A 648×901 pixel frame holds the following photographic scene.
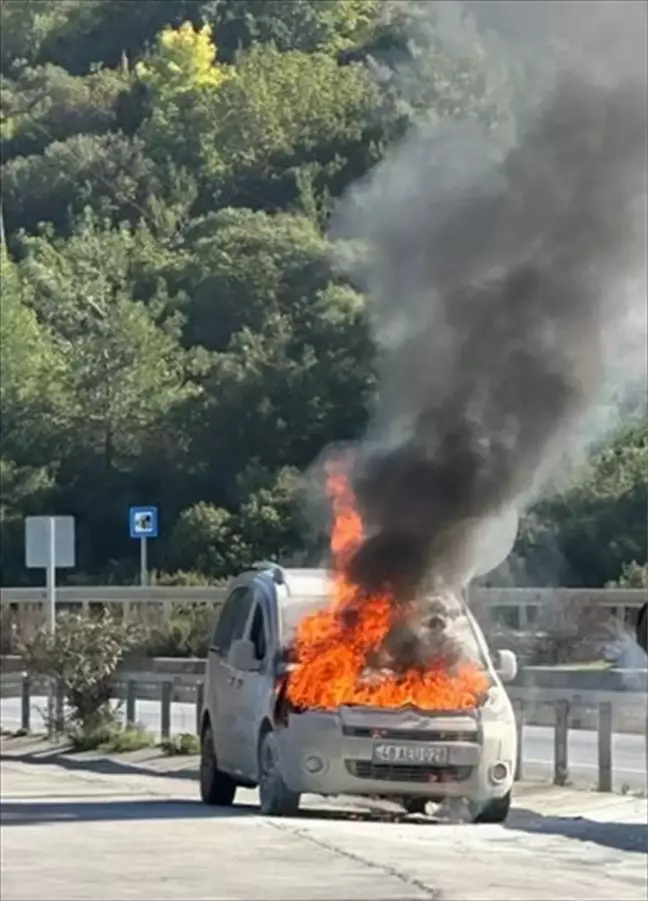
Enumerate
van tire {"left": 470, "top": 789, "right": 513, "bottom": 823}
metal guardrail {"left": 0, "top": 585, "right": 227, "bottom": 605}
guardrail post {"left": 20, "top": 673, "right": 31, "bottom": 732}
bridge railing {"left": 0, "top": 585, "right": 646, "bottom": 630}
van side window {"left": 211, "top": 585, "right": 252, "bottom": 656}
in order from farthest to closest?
metal guardrail {"left": 0, "top": 585, "right": 227, "bottom": 605}
guardrail post {"left": 20, "top": 673, "right": 31, "bottom": 732}
bridge railing {"left": 0, "top": 585, "right": 646, "bottom": 630}
van side window {"left": 211, "top": 585, "right": 252, "bottom": 656}
van tire {"left": 470, "top": 789, "right": 513, "bottom": 823}

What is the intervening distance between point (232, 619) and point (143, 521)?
6105 mm

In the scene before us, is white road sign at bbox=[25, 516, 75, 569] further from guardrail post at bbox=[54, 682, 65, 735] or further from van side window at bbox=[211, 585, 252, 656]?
van side window at bbox=[211, 585, 252, 656]

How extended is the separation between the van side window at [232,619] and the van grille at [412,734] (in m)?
1.85

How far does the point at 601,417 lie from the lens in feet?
68.6

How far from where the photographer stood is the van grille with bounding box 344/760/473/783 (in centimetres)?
1764

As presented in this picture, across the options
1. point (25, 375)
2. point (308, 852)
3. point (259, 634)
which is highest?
point (25, 375)

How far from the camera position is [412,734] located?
1775 centimetres

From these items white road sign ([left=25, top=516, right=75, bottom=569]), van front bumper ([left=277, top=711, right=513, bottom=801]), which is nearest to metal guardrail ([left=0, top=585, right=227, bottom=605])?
white road sign ([left=25, top=516, right=75, bottom=569])

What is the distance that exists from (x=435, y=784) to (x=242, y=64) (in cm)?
807

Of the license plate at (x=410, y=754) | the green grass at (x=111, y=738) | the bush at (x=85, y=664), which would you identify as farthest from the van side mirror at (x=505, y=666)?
the bush at (x=85, y=664)

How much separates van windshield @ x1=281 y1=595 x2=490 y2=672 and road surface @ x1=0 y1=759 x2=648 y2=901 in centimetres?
127

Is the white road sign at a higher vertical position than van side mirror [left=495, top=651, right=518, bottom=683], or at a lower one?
higher

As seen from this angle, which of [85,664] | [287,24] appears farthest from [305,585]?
[85,664]

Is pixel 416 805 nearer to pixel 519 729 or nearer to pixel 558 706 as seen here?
pixel 558 706
